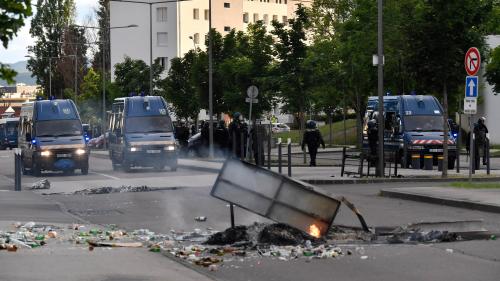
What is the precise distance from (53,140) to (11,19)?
30.4 metres

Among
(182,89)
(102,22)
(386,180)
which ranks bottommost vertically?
(386,180)

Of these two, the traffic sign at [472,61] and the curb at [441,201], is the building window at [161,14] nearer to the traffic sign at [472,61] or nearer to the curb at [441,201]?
the traffic sign at [472,61]

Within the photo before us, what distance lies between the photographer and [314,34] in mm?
85688

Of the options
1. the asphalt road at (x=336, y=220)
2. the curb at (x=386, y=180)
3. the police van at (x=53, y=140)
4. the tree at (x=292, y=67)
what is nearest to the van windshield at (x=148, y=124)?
the police van at (x=53, y=140)

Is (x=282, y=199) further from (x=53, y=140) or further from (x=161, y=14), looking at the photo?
(x=161, y=14)

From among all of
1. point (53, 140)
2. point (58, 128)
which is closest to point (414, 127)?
point (58, 128)

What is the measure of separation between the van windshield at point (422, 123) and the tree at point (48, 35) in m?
84.6

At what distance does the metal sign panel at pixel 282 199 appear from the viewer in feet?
43.1

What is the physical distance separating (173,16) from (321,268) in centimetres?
10534

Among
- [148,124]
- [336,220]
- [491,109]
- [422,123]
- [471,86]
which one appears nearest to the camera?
[336,220]

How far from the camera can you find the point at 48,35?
121062 mm

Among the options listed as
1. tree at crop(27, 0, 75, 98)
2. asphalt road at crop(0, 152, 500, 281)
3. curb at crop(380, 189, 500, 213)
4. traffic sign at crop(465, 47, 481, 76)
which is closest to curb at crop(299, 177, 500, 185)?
asphalt road at crop(0, 152, 500, 281)

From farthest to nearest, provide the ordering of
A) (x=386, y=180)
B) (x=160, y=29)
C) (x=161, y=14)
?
(x=160, y=29) → (x=161, y=14) → (x=386, y=180)

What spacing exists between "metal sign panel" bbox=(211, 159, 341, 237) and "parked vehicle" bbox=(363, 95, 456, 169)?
83.5 ft
